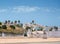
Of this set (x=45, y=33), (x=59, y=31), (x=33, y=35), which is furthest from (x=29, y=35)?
(x=59, y=31)

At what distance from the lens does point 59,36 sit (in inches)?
1280

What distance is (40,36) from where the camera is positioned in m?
32.5

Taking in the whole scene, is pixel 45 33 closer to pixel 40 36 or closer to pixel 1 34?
pixel 40 36

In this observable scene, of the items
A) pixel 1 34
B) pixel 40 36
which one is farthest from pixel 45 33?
pixel 1 34

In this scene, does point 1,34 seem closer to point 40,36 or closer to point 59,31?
point 40,36

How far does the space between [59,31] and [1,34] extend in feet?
30.9

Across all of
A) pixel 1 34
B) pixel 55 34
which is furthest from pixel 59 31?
pixel 1 34

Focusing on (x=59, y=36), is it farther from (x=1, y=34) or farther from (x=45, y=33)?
(x=1, y=34)

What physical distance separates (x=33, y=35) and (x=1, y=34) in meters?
5.19

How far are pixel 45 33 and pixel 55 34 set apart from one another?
79.5 inches

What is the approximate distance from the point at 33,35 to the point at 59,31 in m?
4.31

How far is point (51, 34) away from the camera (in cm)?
3275

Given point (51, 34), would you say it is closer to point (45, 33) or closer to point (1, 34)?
point (45, 33)

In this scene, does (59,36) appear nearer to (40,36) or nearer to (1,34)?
(40,36)
